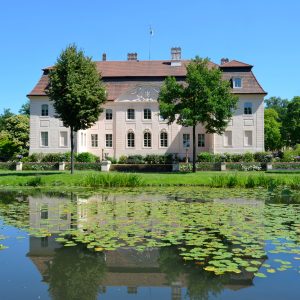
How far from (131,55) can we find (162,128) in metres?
11.3

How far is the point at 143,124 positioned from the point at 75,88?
16.3 metres

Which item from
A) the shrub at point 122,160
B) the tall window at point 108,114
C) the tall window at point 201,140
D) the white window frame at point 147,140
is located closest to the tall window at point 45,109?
the tall window at point 108,114

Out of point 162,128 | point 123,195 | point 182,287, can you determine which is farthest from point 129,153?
point 182,287

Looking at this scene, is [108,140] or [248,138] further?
[108,140]

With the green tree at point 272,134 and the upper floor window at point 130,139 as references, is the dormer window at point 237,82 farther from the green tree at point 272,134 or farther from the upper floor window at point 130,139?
the green tree at point 272,134

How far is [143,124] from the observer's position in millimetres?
44000

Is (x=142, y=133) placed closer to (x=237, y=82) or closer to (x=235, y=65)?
(x=237, y=82)

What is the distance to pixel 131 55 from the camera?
50062 millimetres


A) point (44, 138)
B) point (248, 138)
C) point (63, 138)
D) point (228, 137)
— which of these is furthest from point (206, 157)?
point (44, 138)

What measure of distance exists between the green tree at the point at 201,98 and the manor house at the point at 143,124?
33.6 feet

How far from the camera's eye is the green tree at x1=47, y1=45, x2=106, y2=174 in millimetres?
28634

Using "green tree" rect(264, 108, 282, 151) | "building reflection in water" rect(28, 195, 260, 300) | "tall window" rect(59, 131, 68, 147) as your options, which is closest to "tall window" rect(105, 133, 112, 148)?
"tall window" rect(59, 131, 68, 147)

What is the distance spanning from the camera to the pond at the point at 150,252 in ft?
21.0

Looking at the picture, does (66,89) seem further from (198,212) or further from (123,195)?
(198,212)
